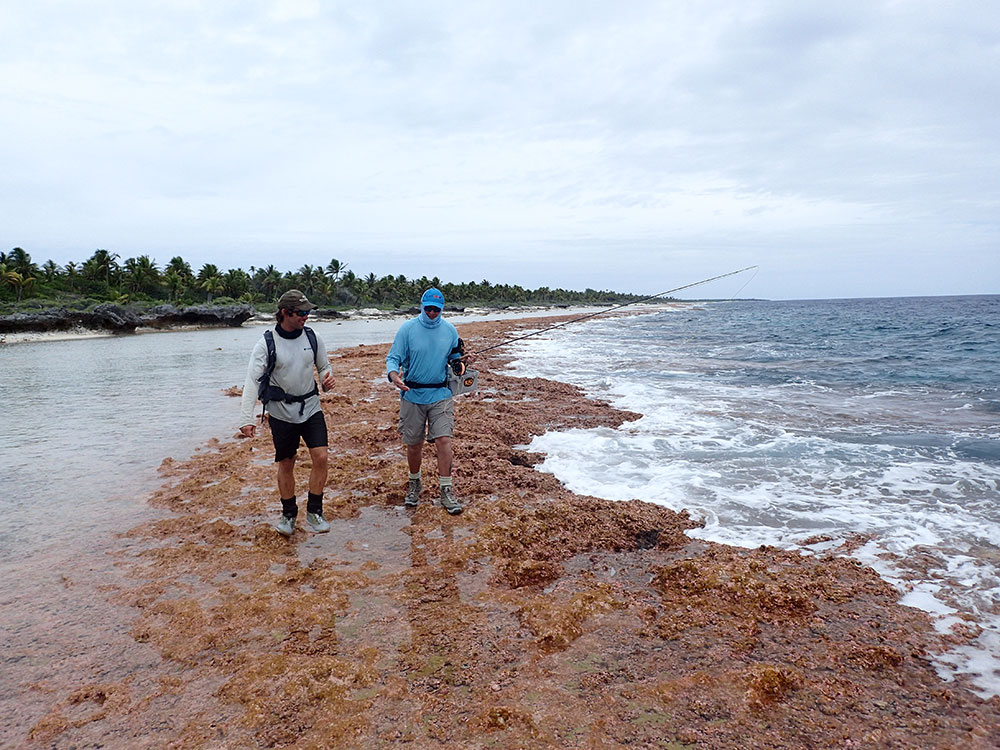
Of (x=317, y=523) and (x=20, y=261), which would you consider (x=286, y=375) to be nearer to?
(x=317, y=523)

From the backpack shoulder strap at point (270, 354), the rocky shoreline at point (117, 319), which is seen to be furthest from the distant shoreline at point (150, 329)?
the backpack shoulder strap at point (270, 354)

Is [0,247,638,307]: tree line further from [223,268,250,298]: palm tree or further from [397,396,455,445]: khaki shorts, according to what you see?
[397,396,455,445]: khaki shorts

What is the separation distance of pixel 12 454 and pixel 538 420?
7722 millimetres

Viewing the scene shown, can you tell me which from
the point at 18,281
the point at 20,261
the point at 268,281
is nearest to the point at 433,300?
the point at 18,281

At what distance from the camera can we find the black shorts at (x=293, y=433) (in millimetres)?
4926

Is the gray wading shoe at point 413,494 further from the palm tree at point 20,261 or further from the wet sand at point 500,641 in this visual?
the palm tree at point 20,261

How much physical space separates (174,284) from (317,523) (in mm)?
78565

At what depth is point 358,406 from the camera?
11039mm

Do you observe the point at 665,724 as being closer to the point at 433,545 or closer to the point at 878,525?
the point at 433,545

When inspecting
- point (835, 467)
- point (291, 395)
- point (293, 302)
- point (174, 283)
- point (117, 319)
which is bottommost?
point (835, 467)

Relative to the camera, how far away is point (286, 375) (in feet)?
15.8

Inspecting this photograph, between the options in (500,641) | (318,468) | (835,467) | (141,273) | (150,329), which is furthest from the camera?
(141,273)

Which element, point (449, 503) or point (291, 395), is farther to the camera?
point (449, 503)

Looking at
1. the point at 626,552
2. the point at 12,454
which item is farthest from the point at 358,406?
the point at 626,552
